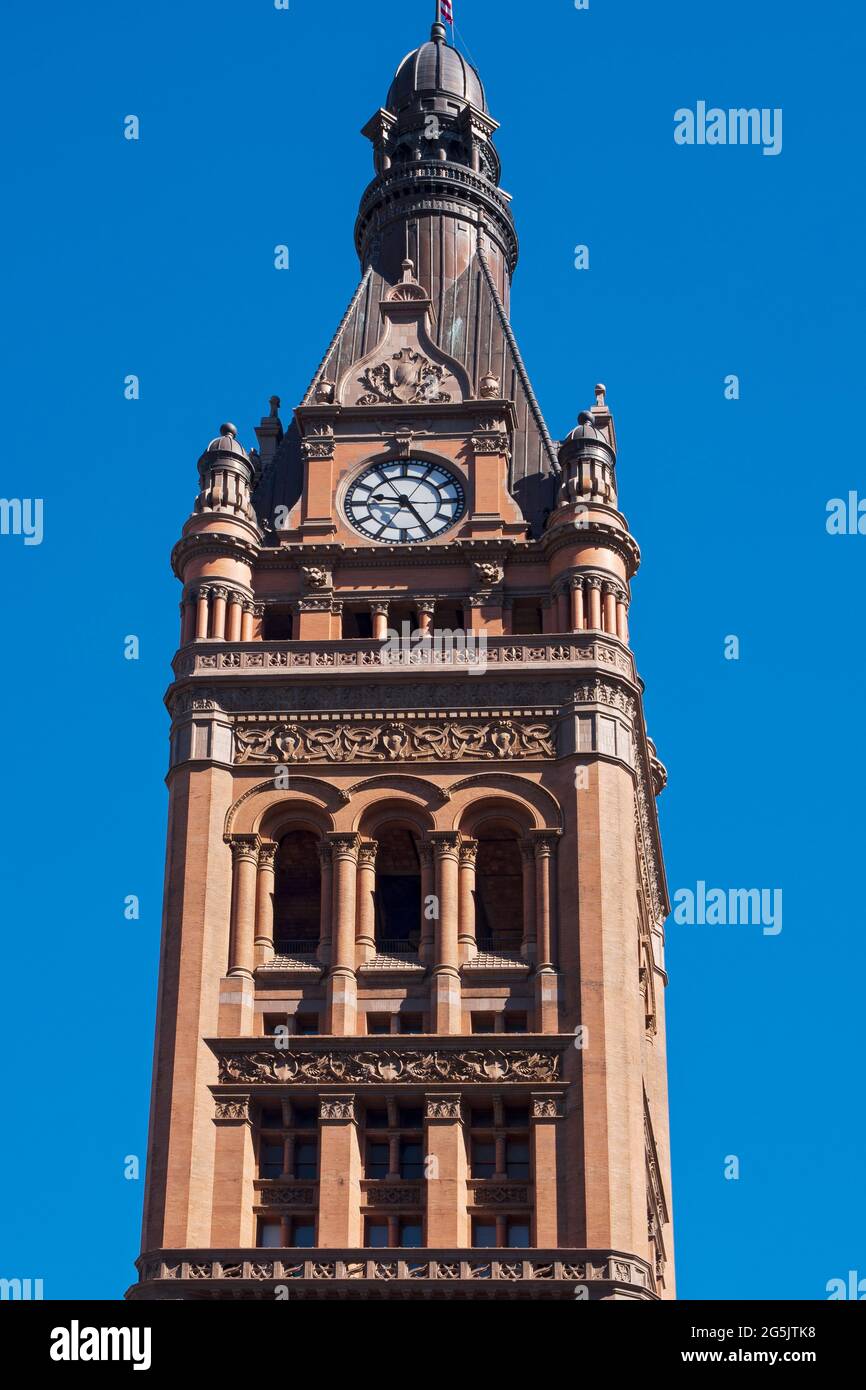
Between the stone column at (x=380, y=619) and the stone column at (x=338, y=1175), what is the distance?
662 inches

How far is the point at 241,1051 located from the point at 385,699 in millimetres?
12396

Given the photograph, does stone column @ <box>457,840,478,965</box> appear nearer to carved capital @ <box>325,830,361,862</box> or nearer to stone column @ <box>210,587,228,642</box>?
carved capital @ <box>325,830,361,862</box>

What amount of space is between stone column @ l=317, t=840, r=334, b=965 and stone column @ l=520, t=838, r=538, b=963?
18.2ft

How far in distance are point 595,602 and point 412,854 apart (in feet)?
31.9

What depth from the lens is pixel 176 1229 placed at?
74938 millimetres

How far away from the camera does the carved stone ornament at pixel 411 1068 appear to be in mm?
77500

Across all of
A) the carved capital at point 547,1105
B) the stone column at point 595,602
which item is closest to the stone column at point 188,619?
the stone column at point 595,602

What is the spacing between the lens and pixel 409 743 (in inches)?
3310

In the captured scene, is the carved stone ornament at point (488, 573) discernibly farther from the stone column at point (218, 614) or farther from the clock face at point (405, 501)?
the stone column at point (218, 614)
